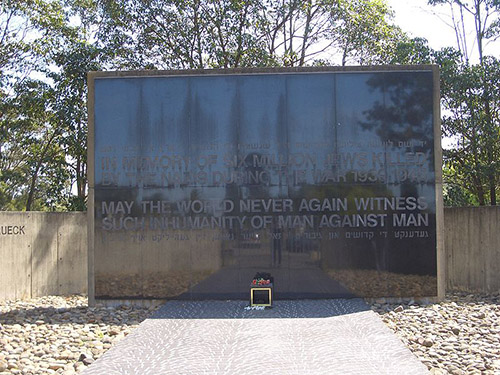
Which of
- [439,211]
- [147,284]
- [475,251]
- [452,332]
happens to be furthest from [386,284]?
[147,284]

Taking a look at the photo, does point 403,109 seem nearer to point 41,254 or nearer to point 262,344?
point 262,344

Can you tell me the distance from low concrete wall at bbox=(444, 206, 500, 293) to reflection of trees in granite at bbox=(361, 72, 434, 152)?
106 inches

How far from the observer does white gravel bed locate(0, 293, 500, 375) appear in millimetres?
5660

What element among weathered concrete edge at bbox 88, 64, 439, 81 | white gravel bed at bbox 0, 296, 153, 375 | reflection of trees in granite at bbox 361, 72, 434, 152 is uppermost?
weathered concrete edge at bbox 88, 64, 439, 81

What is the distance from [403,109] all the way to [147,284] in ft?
16.3

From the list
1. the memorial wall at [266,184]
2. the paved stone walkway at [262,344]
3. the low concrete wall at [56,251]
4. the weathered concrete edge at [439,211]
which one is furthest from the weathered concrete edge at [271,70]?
the paved stone walkway at [262,344]

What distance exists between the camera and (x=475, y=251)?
10703 millimetres

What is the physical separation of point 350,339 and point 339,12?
40.4ft

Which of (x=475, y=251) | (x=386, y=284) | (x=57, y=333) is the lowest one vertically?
(x=57, y=333)

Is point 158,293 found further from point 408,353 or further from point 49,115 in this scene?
point 49,115

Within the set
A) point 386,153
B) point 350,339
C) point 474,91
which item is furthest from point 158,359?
point 474,91

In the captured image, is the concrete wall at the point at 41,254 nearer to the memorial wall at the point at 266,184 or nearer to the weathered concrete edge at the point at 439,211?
the memorial wall at the point at 266,184

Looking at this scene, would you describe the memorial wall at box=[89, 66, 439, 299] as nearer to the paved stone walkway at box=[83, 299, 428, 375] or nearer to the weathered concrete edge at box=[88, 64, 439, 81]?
the weathered concrete edge at box=[88, 64, 439, 81]

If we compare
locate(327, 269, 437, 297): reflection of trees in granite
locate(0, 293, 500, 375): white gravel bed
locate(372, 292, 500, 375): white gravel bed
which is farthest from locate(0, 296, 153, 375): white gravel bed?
locate(372, 292, 500, 375): white gravel bed
